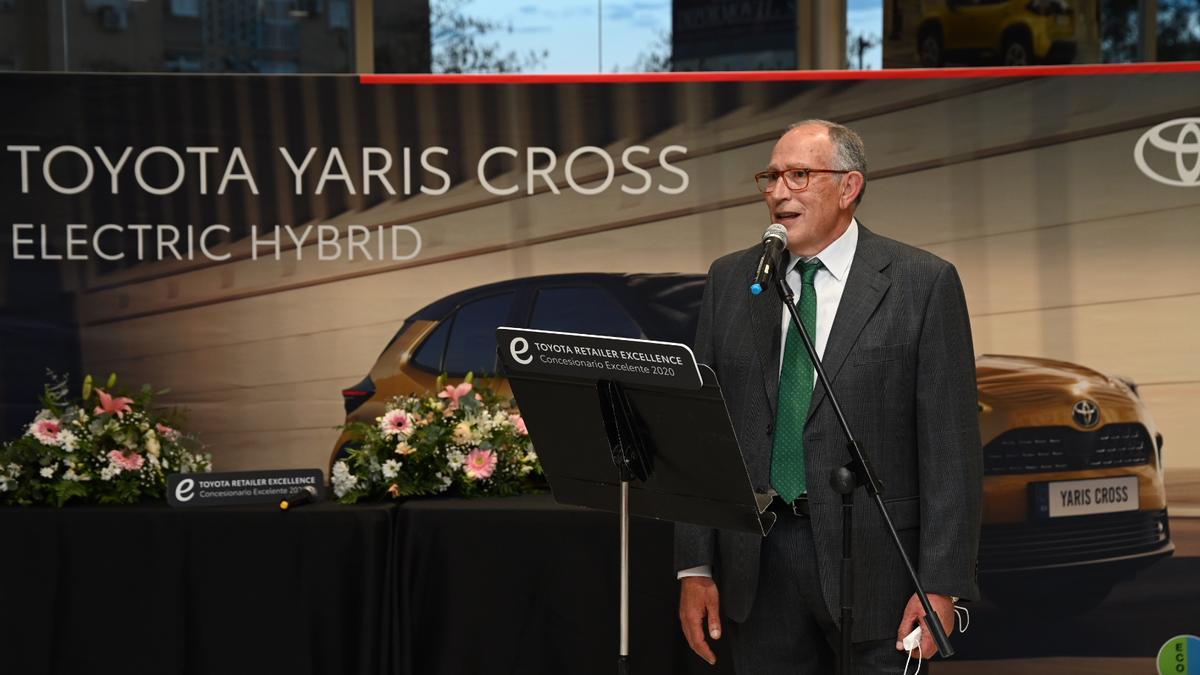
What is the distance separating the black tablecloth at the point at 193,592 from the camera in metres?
3.88

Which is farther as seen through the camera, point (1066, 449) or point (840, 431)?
point (1066, 449)

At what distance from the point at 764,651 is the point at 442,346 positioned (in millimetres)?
2245

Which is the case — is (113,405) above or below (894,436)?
below

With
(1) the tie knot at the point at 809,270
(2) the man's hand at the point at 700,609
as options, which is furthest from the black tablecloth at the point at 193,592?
(1) the tie knot at the point at 809,270

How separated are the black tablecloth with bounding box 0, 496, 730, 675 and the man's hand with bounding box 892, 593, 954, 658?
53.8 inches

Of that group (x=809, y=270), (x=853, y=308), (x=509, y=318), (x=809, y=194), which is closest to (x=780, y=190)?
(x=809, y=194)

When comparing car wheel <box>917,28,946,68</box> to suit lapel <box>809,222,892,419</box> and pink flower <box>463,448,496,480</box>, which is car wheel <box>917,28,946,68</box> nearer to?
pink flower <box>463,448,496,480</box>

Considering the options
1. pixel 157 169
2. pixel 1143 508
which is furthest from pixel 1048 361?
pixel 157 169

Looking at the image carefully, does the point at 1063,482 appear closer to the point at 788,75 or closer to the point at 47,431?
the point at 788,75

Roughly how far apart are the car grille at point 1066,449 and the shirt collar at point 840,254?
2.02 metres

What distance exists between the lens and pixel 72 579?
390 cm

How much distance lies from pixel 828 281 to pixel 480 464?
1.68m

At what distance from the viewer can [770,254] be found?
2.38 metres

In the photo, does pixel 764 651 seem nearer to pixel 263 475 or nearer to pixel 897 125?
pixel 263 475
